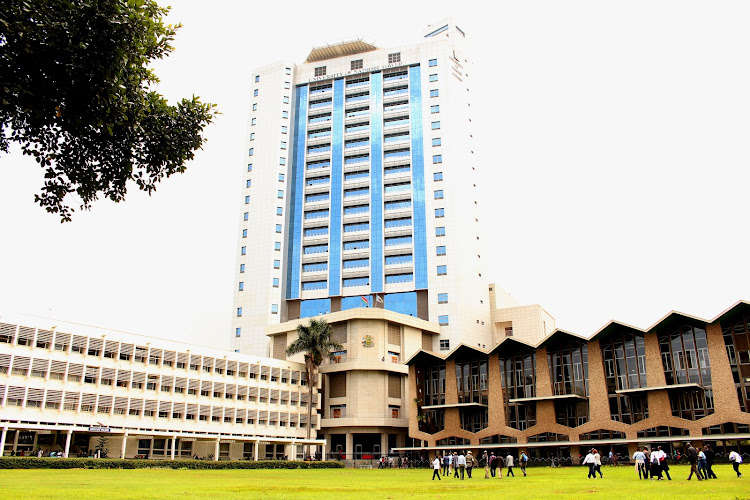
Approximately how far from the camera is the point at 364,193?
358 ft

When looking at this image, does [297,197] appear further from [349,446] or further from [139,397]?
[139,397]

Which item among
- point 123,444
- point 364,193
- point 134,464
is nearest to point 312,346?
point 123,444

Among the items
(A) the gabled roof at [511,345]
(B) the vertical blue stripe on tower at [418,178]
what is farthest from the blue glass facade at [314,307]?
(A) the gabled roof at [511,345]

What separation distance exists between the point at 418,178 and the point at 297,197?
73.4 feet

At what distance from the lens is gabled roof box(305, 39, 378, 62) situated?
390ft

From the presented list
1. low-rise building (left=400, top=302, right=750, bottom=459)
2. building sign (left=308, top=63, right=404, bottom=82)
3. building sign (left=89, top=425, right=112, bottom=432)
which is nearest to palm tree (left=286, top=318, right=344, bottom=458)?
low-rise building (left=400, top=302, right=750, bottom=459)

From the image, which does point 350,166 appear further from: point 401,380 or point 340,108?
point 401,380

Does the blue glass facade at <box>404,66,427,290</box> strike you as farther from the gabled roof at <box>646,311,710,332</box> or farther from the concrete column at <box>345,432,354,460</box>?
the gabled roof at <box>646,311,710,332</box>

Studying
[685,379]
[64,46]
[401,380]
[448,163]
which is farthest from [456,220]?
[64,46]

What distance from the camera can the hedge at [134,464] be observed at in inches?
1848

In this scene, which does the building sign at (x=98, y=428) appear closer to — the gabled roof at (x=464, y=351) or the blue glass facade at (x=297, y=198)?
the gabled roof at (x=464, y=351)

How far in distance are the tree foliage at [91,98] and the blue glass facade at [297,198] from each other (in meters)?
86.5

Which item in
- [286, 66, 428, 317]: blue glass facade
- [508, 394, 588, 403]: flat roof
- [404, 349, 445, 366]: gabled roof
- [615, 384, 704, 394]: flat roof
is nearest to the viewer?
[615, 384, 704, 394]: flat roof

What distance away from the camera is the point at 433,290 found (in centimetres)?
9838
